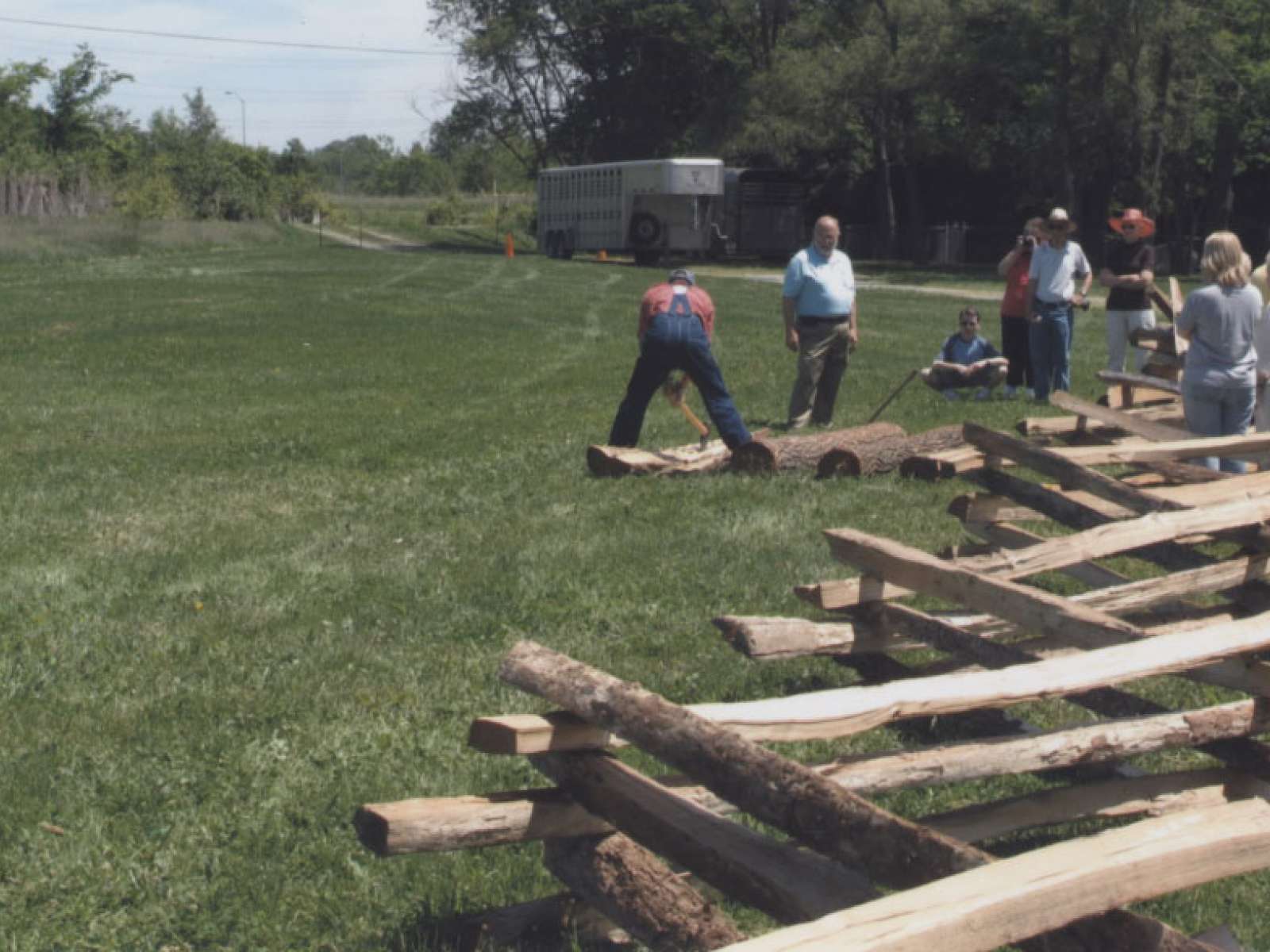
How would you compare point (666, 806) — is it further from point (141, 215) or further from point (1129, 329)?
point (141, 215)

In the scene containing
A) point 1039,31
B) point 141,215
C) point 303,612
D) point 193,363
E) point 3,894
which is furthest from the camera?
point 141,215

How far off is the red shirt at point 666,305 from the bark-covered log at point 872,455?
4.15ft

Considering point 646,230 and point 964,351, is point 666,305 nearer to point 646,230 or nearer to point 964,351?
point 964,351

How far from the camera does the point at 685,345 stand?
476 inches

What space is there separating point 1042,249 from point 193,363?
10.6 meters

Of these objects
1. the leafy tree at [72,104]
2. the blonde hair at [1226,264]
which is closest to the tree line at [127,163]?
the leafy tree at [72,104]

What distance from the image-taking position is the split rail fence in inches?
129

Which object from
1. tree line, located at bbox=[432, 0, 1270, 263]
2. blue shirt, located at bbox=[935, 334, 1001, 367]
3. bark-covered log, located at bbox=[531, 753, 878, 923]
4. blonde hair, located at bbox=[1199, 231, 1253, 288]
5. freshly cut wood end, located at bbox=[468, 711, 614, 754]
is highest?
tree line, located at bbox=[432, 0, 1270, 263]

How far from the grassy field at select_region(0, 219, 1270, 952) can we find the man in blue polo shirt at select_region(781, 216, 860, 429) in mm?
1183

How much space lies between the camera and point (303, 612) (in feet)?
25.9

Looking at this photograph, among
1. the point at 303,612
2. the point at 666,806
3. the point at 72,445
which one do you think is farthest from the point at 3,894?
the point at 72,445

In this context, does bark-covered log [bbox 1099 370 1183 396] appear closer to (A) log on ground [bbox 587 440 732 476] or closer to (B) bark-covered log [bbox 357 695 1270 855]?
(A) log on ground [bbox 587 440 732 476]

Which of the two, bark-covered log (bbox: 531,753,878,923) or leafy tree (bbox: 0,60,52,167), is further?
leafy tree (bbox: 0,60,52,167)

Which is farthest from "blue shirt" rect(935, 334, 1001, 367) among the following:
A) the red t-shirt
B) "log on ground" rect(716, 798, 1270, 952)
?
"log on ground" rect(716, 798, 1270, 952)
